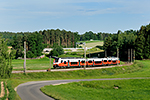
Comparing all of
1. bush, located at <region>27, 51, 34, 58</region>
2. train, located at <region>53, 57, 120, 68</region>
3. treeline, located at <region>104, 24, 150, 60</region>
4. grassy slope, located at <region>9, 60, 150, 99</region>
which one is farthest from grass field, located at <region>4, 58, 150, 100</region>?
bush, located at <region>27, 51, 34, 58</region>

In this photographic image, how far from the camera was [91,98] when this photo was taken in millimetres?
29219

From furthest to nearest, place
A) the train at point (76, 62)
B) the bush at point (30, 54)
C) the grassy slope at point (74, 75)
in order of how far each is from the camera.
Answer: the bush at point (30, 54)
the train at point (76, 62)
the grassy slope at point (74, 75)

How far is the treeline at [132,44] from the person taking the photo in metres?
118

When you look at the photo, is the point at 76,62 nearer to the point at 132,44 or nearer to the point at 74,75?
the point at 74,75

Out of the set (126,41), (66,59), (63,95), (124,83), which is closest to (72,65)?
(66,59)

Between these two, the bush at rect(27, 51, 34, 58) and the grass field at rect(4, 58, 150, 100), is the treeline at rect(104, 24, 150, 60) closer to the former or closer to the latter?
the grass field at rect(4, 58, 150, 100)

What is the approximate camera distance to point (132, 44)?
12581 centimetres

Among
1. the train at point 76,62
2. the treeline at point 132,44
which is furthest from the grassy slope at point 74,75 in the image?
the treeline at point 132,44

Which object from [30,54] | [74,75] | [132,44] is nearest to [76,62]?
[74,75]

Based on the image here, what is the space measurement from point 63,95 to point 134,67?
192 feet

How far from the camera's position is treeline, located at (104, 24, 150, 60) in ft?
388

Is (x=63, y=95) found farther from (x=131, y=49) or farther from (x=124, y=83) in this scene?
(x=131, y=49)

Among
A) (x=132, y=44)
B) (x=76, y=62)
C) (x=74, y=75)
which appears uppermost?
(x=132, y=44)

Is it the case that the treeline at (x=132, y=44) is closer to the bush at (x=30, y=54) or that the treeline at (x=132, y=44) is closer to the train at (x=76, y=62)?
the train at (x=76, y=62)
